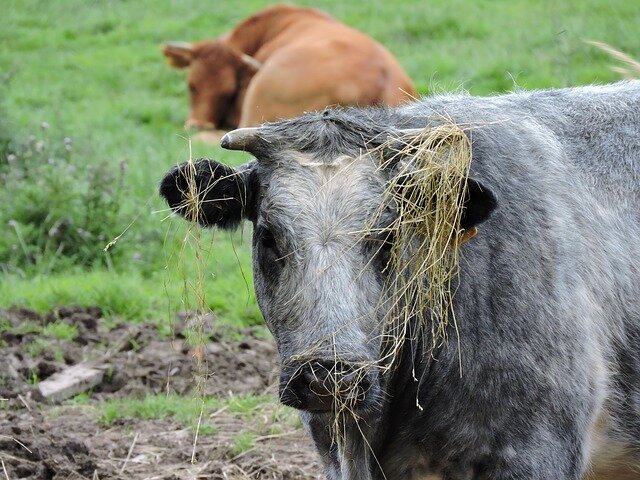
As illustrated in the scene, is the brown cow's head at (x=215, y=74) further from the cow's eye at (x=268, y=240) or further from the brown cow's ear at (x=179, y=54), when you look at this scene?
the cow's eye at (x=268, y=240)

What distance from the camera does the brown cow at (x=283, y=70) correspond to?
12898 millimetres

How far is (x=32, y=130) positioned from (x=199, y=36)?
617 cm

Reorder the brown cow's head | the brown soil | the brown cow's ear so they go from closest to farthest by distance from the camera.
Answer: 1. the brown soil
2. the brown cow's head
3. the brown cow's ear

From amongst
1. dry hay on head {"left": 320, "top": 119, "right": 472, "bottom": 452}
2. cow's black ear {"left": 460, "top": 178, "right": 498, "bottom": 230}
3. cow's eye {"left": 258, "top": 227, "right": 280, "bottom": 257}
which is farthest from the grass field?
cow's black ear {"left": 460, "top": 178, "right": 498, "bottom": 230}

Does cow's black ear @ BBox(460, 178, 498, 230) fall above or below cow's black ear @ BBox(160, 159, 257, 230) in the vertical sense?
above

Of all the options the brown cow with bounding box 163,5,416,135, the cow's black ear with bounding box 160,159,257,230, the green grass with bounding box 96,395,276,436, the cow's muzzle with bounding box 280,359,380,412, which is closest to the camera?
the cow's muzzle with bounding box 280,359,380,412

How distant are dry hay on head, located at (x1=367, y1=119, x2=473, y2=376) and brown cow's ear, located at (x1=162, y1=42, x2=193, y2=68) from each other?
11201mm

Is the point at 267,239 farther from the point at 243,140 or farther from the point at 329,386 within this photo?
the point at 329,386

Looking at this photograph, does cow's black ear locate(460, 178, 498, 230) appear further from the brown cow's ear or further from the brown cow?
the brown cow's ear

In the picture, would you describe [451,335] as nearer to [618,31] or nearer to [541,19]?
[618,31]

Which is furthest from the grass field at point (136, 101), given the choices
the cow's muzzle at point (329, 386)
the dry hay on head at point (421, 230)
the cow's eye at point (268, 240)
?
the cow's muzzle at point (329, 386)

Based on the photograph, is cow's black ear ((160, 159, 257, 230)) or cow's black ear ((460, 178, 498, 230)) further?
cow's black ear ((160, 159, 257, 230))

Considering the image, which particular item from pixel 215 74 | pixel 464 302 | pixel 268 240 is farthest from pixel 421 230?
pixel 215 74

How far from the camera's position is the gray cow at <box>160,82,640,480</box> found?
4238mm
